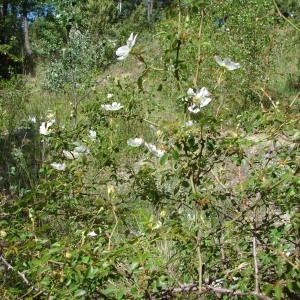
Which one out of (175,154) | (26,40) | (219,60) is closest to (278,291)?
(175,154)

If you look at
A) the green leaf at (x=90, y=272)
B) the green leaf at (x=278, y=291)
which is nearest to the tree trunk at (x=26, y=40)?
the green leaf at (x=90, y=272)

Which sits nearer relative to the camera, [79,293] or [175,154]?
[79,293]

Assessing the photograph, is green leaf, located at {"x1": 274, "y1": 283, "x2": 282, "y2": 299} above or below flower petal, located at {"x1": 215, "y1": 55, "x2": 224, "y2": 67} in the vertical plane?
below

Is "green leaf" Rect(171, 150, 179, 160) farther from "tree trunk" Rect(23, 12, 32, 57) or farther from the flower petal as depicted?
"tree trunk" Rect(23, 12, 32, 57)

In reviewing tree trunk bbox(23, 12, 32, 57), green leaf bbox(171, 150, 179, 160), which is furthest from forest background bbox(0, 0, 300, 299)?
tree trunk bbox(23, 12, 32, 57)

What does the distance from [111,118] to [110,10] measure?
14.1 metres

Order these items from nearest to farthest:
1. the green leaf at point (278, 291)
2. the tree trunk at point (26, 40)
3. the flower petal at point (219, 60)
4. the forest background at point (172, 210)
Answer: the green leaf at point (278, 291), the forest background at point (172, 210), the flower petal at point (219, 60), the tree trunk at point (26, 40)

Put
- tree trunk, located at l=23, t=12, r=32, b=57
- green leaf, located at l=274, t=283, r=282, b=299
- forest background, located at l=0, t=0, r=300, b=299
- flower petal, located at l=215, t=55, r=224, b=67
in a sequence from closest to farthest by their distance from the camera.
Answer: green leaf, located at l=274, t=283, r=282, b=299 < forest background, located at l=0, t=0, r=300, b=299 < flower petal, located at l=215, t=55, r=224, b=67 < tree trunk, located at l=23, t=12, r=32, b=57

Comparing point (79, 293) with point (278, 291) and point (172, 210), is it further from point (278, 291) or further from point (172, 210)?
point (172, 210)

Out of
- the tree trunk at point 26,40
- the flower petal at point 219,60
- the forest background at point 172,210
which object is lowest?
the tree trunk at point 26,40

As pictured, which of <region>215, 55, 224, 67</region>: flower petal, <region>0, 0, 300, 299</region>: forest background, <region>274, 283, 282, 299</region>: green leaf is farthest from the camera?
<region>215, 55, 224, 67</region>: flower petal

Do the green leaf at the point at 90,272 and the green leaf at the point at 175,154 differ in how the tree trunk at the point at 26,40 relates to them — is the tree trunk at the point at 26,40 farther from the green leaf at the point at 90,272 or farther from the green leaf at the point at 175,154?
the green leaf at the point at 90,272

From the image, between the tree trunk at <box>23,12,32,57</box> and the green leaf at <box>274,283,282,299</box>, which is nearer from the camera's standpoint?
the green leaf at <box>274,283,282,299</box>

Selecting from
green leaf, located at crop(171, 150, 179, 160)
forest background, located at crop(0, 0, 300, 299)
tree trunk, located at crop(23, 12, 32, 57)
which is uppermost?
green leaf, located at crop(171, 150, 179, 160)
